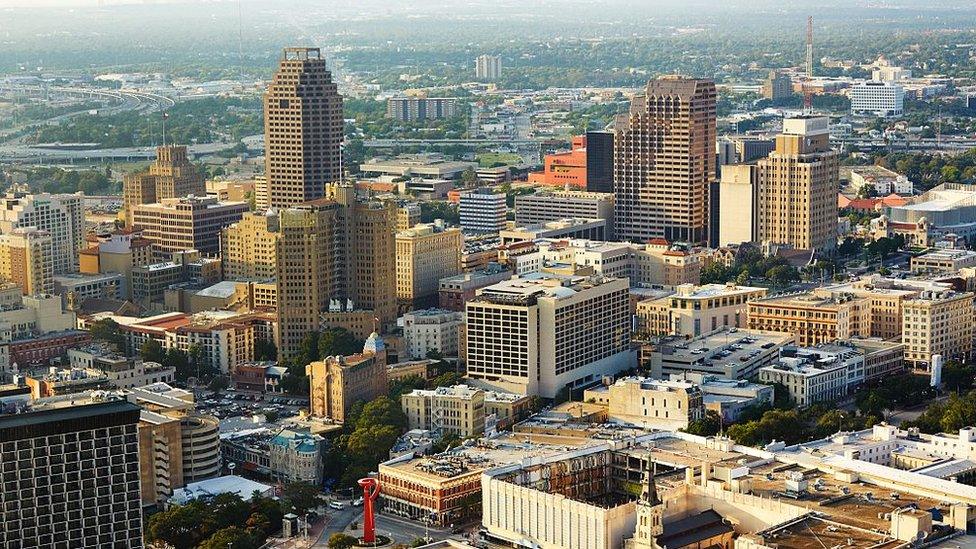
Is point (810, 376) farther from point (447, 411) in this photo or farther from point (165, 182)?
point (165, 182)

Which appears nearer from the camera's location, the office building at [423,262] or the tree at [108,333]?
the tree at [108,333]

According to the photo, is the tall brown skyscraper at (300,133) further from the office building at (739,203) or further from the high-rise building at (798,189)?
the high-rise building at (798,189)

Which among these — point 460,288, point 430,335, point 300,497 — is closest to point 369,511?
point 300,497

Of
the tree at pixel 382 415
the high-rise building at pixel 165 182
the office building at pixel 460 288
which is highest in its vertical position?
the high-rise building at pixel 165 182

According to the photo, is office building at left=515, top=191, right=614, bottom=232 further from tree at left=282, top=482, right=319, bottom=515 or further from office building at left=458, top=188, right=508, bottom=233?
tree at left=282, top=482, right=319, bottom=515

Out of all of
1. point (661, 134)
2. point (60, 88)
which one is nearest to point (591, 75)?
point (60, 88)

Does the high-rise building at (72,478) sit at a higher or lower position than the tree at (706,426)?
higher

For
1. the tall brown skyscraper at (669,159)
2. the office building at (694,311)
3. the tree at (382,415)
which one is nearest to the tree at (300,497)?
the tree at (382,415)

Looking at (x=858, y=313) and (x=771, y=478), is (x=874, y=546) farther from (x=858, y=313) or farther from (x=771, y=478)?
(x=858, y=313)
